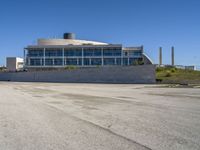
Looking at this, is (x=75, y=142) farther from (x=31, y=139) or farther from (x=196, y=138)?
(x=196, y=138)

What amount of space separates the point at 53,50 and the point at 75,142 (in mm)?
127225

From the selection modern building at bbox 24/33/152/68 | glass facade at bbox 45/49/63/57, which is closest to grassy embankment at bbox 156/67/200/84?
modern building at bbox 24/33/152/68

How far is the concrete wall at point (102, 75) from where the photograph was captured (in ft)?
236

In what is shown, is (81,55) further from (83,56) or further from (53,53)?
(53,53)

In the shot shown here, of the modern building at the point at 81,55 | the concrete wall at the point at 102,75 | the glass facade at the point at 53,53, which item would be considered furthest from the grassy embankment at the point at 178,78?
the glass facade at the point at 53,53

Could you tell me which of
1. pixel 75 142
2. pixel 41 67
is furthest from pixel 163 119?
pixel 41 67

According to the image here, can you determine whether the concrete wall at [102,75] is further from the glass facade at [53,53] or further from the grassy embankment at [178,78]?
the glass facade at [53,53]

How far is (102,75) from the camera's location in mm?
77938

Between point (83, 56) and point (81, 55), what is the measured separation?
102cm

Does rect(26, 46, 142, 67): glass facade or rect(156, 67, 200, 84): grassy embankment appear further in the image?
rect(26, 46, 142, 67): glass facade

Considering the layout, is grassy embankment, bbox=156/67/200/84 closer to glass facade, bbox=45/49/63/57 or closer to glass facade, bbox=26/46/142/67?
glass facade, bbox=26/46/142/67

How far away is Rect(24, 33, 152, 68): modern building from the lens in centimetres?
12925

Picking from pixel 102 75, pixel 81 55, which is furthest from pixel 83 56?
pixel 102 75

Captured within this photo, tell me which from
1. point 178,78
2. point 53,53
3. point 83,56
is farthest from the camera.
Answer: point 53,53
